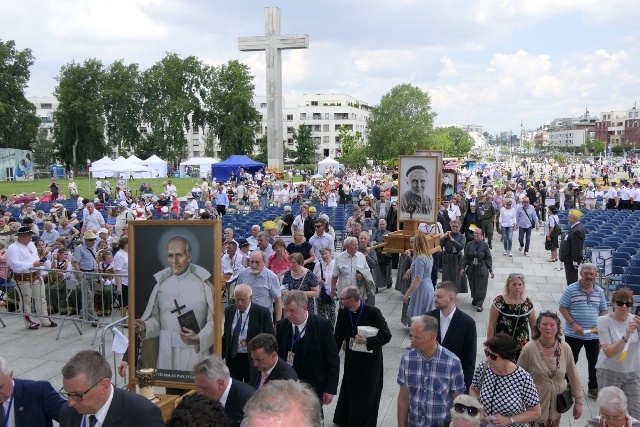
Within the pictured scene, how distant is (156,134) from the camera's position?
78312 millimetres

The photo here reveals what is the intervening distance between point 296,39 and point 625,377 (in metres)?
51.8

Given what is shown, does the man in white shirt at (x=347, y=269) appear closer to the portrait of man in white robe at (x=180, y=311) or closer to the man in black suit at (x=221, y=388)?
Answer: the portrait of man in white robe at (x=180, y=311)

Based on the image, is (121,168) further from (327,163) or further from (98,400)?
(98,400)

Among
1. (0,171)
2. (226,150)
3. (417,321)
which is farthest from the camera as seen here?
(226,150)

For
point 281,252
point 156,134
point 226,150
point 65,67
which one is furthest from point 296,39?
point 281,252

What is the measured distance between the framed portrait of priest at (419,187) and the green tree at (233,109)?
210ft

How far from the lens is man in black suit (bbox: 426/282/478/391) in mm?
5246

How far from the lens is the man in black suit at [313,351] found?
5.30 m

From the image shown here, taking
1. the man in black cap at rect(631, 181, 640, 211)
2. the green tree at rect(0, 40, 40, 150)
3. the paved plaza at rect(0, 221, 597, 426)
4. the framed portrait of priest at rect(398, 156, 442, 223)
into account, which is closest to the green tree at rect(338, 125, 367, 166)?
the green tree at rect(0, 40, 40, 150)

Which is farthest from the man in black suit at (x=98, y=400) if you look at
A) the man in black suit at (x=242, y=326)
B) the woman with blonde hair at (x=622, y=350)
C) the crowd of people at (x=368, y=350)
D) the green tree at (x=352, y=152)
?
the green tree at (x=352, y=152)

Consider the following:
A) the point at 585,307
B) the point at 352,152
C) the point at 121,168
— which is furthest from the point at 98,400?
the point at 352,152

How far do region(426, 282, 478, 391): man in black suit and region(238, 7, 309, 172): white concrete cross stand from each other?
160ft

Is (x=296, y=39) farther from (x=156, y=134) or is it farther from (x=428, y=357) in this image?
(x=428, y=357)

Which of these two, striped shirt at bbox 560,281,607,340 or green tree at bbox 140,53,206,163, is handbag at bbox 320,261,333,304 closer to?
striped shirt at bbox 560,281,607,340
